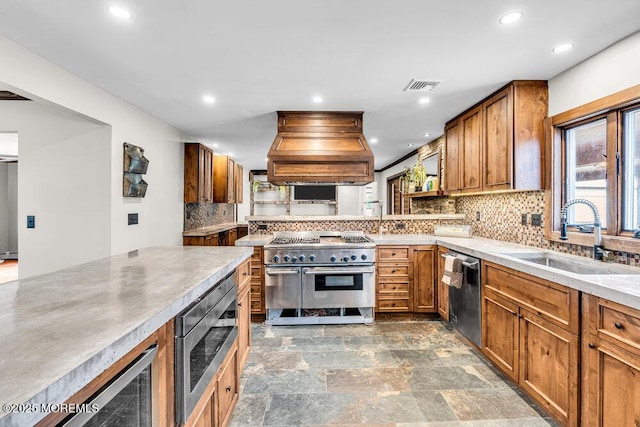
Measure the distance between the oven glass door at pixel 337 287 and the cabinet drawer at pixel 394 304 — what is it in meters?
0.22

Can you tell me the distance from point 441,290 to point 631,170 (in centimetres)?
191

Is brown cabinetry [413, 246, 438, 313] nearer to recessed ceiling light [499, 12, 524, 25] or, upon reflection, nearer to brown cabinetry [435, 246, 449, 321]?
brown cabinetry [435, 246, 449, 321]

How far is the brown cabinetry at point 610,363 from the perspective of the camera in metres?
1.30

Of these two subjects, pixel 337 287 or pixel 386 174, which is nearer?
pixel 337 287

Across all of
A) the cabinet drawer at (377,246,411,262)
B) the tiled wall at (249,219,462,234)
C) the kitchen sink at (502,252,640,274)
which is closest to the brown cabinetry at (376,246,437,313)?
the cabinet drawer at (377,246,411,262)

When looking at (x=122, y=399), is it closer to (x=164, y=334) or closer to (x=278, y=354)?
(x=164, y=334)

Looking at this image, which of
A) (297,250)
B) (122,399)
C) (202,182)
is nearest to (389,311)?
(297,250)

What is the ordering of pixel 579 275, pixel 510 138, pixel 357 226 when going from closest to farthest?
pixel 579 275 < pixel 510 138 < pixel 357 226

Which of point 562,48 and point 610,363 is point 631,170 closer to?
point 562,48

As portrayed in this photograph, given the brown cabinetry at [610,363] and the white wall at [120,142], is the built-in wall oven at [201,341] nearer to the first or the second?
the brown cabinetry at [610,363]

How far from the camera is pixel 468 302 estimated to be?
2.73 m

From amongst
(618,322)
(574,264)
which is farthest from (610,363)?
(574,264)

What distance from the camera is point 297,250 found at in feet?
10.8

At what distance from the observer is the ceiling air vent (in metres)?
2.63
